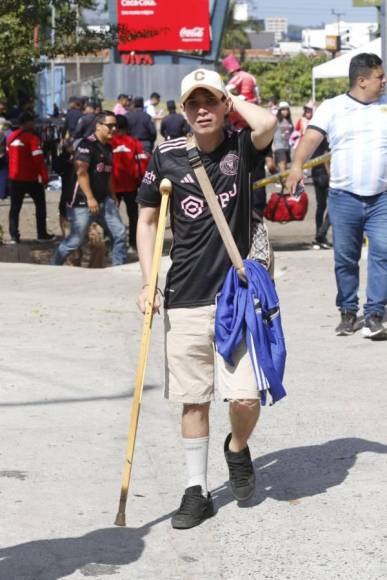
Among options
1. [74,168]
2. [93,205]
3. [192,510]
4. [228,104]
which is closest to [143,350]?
[192,510]

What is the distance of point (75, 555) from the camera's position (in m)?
5.05

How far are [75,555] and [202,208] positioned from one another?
1452 mm

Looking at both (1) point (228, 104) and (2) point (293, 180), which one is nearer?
(1) point (228, 104)

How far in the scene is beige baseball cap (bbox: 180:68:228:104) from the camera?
5273 mm

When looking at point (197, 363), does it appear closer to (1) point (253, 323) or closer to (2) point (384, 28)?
(1) point (253, 323)

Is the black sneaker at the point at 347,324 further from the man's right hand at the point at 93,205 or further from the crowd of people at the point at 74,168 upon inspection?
the man's right hand at the point at 93,205

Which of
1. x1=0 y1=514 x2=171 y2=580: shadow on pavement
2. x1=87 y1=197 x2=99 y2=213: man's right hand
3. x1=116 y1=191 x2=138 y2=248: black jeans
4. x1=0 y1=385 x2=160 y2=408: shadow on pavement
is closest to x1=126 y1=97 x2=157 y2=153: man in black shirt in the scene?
x1=116 y1=191 x2=138 y2=248: black jeans

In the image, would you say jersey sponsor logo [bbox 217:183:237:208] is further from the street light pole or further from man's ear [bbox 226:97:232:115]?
the street light pole

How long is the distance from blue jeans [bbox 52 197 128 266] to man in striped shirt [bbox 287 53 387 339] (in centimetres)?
470

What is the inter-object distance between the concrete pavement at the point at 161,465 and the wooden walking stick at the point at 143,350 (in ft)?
0.60

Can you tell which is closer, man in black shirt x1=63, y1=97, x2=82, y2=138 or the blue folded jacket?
the blue folded jacket

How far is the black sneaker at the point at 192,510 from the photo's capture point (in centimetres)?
542

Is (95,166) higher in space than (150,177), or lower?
lower

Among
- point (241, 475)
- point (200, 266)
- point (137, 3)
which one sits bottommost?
point (241, 475)
